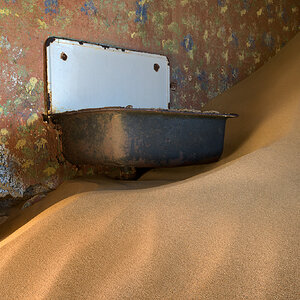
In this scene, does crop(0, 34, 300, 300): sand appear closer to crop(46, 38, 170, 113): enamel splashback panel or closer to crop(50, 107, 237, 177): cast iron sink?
crop(50, 107, 237, 177): cast iron sink

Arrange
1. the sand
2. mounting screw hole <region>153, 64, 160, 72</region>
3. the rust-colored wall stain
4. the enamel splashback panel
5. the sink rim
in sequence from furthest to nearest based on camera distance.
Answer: mounting screw hole <region>153, 64, 160, 72</region>, the enamel splashback panel, the rust-colored wall stain, the sink rim, the sand

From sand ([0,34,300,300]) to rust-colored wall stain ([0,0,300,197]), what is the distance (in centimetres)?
63

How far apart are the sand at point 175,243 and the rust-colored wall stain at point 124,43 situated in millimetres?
630

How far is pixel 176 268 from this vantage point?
0.64m

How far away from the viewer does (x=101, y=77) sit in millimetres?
1809

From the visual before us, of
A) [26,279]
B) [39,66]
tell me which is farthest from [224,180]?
[39,66]

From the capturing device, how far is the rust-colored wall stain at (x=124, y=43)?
1.52 m

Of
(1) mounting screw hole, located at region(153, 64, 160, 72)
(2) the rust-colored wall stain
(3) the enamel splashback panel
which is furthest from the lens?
(1) mounting screw hole, located at region(153, 64, 160, 72)

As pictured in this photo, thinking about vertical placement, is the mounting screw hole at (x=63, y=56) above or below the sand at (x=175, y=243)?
above

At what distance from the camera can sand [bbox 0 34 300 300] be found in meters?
0.59

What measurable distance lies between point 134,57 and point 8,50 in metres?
0.76

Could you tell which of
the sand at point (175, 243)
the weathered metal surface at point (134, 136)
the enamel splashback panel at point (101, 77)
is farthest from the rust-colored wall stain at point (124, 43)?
the sand at point (175, 243)

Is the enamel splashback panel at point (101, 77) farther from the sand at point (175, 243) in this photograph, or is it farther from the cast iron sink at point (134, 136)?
the sand at point (175, 243)

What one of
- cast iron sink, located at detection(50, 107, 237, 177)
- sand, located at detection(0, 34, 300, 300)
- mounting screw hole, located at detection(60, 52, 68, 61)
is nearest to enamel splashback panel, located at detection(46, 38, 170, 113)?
mounting screw hole, located at detection(60, 52, 68, 61)
